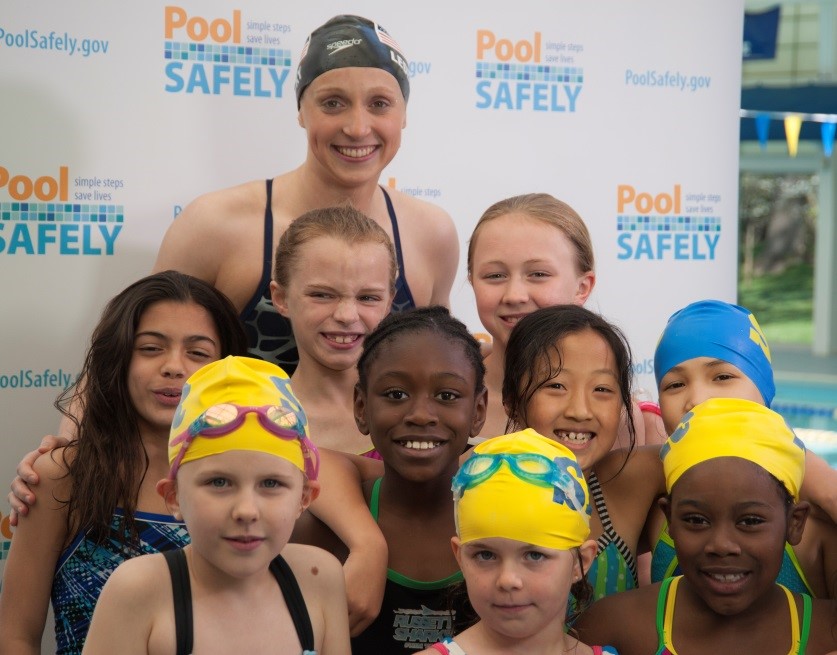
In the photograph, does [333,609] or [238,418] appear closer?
[238,418]

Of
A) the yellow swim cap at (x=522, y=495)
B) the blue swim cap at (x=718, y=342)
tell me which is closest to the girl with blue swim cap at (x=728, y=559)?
the yellow swim cap at (x=522, y=495)

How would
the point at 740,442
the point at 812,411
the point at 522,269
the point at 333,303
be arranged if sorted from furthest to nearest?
1. the point at 812,411
2. the point at 522,269
3. the point at 333,303
4. the point at 740,442

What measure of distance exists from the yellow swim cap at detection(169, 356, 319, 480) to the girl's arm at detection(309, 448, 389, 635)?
335 mm

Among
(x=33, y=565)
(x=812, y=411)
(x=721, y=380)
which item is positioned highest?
(x=721, y=380)

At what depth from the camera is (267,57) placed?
4.79 meters

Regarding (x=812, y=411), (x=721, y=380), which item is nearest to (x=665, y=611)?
(x=721, y=380)

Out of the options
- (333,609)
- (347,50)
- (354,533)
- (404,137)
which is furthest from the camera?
(404,137)

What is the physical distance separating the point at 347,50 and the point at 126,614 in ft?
7.67

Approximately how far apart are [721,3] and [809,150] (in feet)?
54.8

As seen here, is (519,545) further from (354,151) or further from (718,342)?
(354,151)

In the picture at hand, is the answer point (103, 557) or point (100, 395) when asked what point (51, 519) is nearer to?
point (103, 557)

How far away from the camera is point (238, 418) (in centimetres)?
237

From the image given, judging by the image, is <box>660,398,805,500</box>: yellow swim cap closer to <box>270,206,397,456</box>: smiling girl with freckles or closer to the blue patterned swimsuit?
<box>270,206,397,456</box>: smiling girl with freckles

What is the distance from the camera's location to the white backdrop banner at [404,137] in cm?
439
